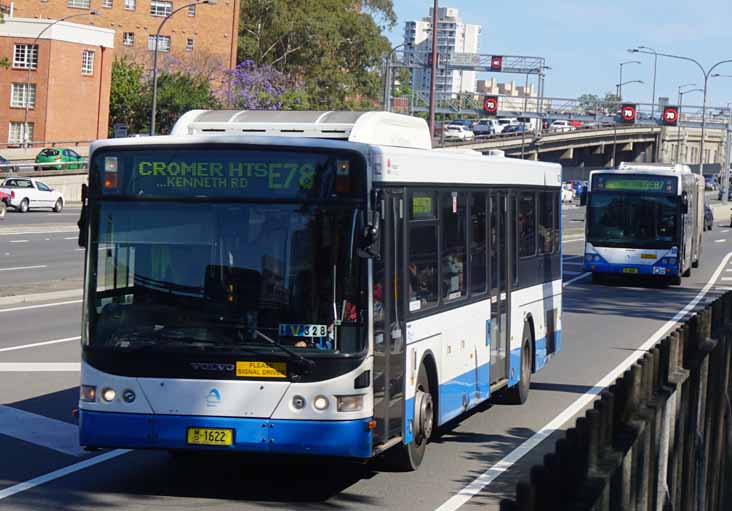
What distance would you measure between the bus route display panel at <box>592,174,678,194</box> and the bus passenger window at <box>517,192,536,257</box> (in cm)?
2115

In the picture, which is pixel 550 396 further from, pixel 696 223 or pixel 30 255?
pixel 696 223

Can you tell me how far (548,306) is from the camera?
1695 centimetres

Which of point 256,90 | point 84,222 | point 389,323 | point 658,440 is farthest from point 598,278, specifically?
point 256,90

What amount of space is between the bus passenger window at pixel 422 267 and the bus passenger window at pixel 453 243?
33 centimetres

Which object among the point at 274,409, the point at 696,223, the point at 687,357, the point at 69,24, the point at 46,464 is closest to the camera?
the point at 687,357

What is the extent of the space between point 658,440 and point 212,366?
15.5ft

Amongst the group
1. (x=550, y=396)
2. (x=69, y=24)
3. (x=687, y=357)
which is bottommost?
(x=550, y=396)

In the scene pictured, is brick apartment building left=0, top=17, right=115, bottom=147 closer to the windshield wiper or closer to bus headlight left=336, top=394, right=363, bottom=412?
the windshield wiper

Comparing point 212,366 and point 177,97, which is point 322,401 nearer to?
point 212,366

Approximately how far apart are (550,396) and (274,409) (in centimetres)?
705

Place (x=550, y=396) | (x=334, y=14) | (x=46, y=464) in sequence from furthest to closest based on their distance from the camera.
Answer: (x=334, y=14) < (x=550, y=396) < (x=46, y=464)

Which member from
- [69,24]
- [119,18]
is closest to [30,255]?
[69,24]

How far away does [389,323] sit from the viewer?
10023 mm

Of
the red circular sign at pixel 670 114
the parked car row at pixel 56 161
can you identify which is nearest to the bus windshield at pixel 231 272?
the parked car row at pixel 56 161
